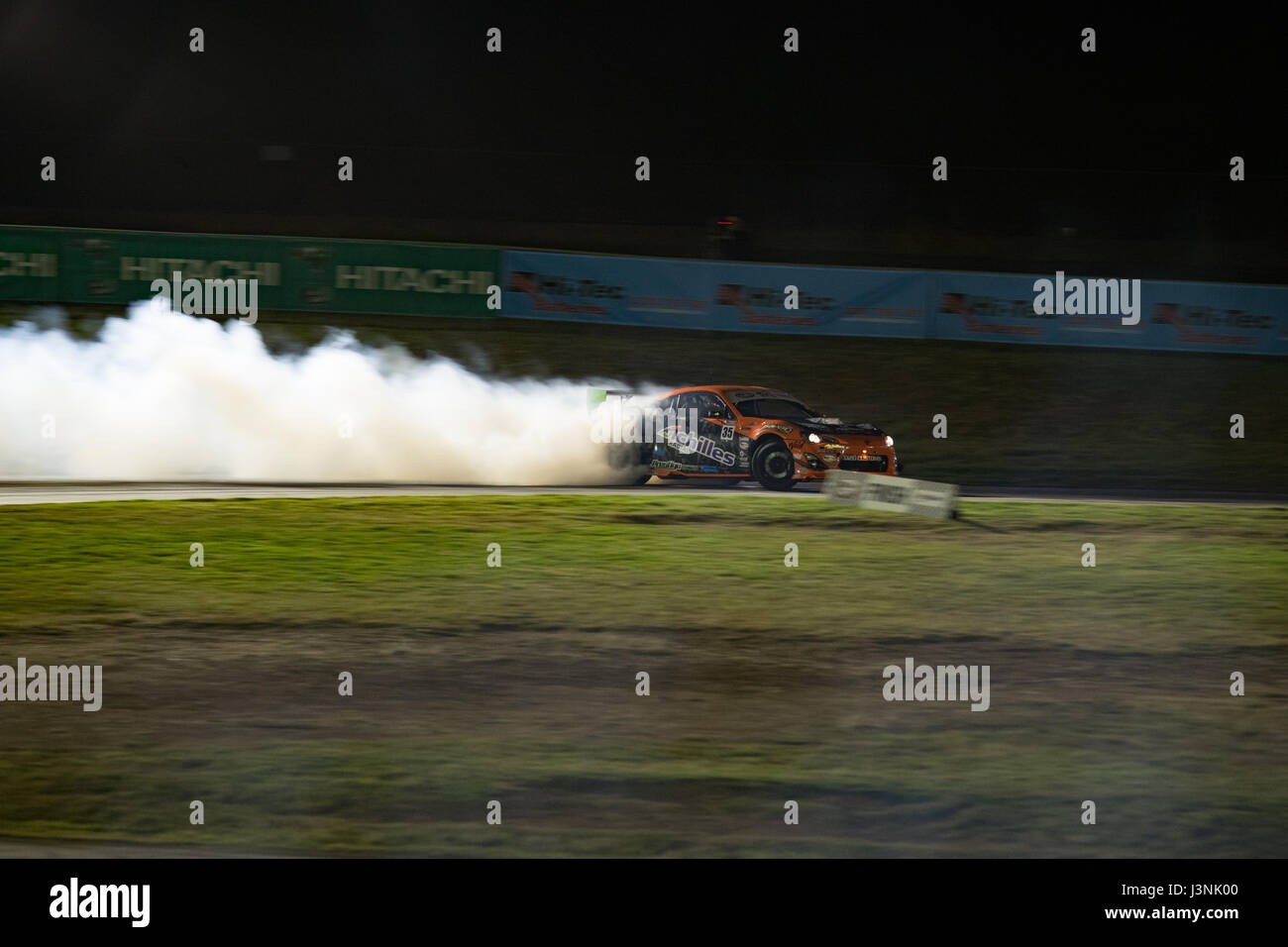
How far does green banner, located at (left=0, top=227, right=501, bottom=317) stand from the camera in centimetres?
2045

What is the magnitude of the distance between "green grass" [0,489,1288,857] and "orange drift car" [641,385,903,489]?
1777mm

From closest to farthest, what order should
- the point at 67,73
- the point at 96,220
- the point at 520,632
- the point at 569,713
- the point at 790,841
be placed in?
1. the point at 790,841
2. the point at 569,713
3. the point at 520,632
4. the point at 96,220
5. the point at 67,73

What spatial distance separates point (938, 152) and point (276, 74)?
48.3ft

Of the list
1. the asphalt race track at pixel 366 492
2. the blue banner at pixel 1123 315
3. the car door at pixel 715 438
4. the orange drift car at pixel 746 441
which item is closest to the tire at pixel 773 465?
the orange drift car at pixel 746 441

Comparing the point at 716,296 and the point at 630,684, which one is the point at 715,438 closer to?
the point at 630,684

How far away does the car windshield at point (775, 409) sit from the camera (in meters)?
14.7

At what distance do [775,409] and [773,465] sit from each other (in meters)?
0.62

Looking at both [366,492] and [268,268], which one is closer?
[366,492]

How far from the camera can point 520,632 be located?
854 centimetres

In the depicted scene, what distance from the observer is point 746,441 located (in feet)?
48.2

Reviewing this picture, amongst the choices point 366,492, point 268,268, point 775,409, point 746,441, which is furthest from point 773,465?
point 268,268

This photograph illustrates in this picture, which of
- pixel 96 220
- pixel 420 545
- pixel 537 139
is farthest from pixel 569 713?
pixel 537 139

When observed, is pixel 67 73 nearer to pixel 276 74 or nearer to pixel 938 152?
pixel 276 74

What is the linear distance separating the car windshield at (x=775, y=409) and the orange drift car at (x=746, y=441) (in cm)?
1
